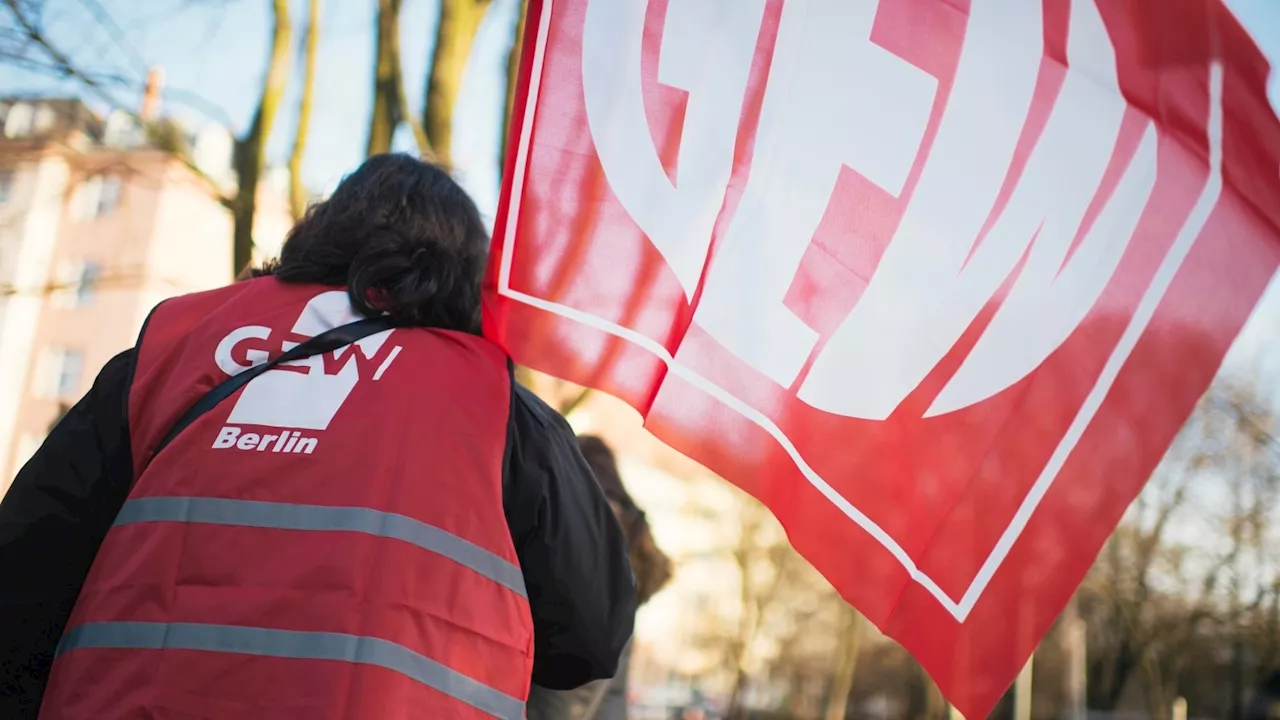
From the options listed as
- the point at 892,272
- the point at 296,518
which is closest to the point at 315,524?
the point at 296,518

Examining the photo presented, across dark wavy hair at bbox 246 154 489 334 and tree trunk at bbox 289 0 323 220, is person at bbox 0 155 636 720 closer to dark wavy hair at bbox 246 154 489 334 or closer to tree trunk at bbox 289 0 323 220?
dark wavy hair at bbox 246 154 489 334

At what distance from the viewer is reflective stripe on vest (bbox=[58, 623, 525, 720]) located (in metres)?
1.70

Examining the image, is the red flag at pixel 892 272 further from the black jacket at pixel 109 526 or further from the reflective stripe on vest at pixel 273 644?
the reflective stripe on vest at pixel 273 644

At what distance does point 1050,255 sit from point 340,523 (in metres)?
1.73

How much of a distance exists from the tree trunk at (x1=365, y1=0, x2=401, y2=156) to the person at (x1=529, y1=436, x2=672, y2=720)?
343cm

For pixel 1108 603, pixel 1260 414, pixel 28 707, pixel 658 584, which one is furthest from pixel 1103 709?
pixel 28 707

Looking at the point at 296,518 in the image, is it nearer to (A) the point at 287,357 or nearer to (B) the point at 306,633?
(B) the point at 306,633

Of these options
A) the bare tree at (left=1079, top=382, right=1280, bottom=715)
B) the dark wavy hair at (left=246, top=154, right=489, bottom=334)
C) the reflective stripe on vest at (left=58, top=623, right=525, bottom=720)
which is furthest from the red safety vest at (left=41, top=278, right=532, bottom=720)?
the bare tree at (left=1079, top=382, right=1280, bottom=715)

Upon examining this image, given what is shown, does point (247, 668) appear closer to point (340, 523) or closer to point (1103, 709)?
point (340, 523)

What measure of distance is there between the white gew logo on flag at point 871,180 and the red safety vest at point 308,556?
2.37 feet

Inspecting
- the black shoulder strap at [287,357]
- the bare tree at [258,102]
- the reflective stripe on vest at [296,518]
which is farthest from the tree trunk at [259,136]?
the reflective stripe on vest at [296,518]

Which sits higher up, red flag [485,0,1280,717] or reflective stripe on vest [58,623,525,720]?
red flag [485,0,1280,717]

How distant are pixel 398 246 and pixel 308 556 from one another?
65 centimetres

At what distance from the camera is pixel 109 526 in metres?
1.96
